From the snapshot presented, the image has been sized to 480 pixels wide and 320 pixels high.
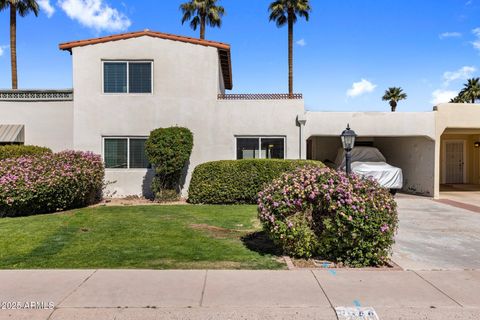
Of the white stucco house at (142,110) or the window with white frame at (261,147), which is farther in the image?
the window with white frame at (261,147)

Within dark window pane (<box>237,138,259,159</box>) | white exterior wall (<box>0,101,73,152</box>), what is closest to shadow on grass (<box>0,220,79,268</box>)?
white exterior wall (<box>0,101,73,152</box>)

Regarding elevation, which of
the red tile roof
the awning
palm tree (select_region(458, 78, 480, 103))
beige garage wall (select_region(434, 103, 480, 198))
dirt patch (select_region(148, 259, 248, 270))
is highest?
palm tree (select_region(458, 78, 480, 103))

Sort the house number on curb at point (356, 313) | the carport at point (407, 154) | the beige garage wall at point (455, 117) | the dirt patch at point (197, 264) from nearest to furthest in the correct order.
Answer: the house number on curb at point (356, 313)
the dirt patch at point (197, 264)
the beige garage wall at point (455, 117)
the carport at point (407, 154)

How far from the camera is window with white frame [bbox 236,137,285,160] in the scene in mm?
13070

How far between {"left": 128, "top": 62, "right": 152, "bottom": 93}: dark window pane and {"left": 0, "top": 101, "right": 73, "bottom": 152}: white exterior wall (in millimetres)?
2398

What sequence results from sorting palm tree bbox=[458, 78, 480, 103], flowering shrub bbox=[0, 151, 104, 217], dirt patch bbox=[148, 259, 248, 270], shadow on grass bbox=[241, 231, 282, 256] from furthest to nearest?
palm tree bbox=[458, 78, 480, 103], flowering shrub bbox=[0, 151, 104, 217], shadow on grass bbox=[241, 231, 282, 256], dirt patch bbox=[148, 259, 248, 270]

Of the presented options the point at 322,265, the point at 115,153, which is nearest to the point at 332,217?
the point at 322,265

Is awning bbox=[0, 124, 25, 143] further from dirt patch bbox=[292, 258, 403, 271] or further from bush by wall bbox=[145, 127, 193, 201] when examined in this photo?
dirt patch bbox=[292, 258, 403, 271]

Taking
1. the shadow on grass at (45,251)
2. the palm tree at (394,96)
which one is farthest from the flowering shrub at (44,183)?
the palm tree at (394,96)

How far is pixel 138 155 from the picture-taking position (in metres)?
12.9

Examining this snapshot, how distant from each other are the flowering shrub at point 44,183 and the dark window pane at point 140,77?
3.25m

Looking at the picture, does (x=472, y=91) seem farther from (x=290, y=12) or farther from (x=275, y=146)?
(x=275, y=146)

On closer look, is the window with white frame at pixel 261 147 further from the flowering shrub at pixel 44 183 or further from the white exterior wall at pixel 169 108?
the flowering shrub at pixel 44 183

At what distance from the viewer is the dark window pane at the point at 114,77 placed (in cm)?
1291
